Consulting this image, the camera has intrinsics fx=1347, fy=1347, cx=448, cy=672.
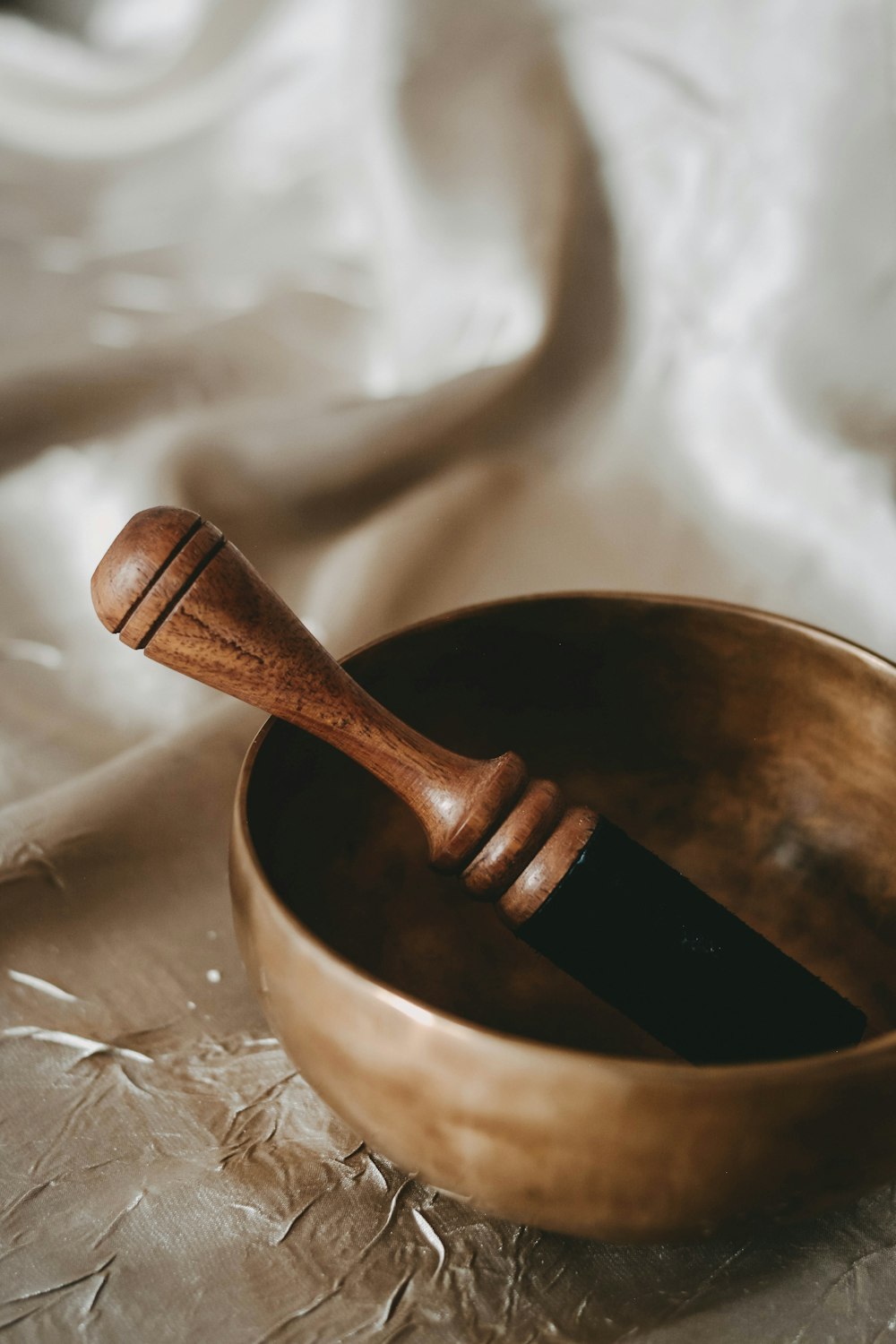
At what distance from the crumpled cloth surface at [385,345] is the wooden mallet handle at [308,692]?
0.26m

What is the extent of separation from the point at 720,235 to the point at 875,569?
422mm

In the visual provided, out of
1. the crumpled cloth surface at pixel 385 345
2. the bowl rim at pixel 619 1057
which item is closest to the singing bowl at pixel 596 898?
the bowl rim at pixel 619 1057

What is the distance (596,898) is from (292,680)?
0.75 ft

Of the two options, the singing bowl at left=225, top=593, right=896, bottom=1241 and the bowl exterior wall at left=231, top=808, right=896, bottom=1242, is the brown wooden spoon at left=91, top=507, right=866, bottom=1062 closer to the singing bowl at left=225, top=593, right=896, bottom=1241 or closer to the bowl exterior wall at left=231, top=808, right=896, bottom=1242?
the singing bowl at left=225, top=593, right=896, bottom=1241

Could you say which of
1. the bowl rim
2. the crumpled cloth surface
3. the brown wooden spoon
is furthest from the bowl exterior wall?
the crumpled cloth surface

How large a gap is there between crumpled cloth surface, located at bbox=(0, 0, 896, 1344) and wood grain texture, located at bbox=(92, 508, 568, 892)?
0.26m

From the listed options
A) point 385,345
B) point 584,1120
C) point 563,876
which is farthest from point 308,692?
point 385,345

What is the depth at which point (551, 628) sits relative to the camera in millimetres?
1054

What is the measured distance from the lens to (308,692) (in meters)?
0.82

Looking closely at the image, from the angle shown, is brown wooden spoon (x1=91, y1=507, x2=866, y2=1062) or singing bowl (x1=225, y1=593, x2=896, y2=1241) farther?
brown wooden spoon (x1=91, y1=507, x2=866, y2=1062)

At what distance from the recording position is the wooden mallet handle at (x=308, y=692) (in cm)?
75

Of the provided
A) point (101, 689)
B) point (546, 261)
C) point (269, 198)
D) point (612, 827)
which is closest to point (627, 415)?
point (546, 261)

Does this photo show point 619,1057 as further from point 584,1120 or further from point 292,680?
point 292,680

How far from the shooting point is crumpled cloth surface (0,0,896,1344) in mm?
1168
